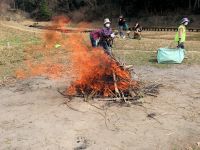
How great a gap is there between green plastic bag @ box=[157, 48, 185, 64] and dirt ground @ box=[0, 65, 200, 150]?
3.32 meters

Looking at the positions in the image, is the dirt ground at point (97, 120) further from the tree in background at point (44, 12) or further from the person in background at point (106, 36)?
the tree in background at point (44, 12)

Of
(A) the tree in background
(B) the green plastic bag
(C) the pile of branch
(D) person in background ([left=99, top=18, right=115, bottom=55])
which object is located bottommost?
(C) the pile of branch

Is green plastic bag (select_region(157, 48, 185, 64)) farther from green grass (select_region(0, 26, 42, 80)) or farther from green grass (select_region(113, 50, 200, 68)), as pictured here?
green grass (select_region(0, 26, 42, 80))

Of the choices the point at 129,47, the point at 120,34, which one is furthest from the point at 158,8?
the point at 129,47

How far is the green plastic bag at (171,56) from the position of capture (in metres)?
Answer: 16.1

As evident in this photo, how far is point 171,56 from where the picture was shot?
16141 mm

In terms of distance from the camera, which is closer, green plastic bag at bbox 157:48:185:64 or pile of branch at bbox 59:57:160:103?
pile of branch at bbox 59:57:160:103

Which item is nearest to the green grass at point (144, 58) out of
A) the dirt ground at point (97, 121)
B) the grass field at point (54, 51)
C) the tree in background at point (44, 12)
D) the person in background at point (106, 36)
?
the grass field at point (54, 51)

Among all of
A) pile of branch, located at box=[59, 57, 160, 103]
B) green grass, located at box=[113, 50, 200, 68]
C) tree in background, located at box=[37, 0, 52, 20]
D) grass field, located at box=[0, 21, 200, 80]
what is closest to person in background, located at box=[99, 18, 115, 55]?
green grass, located at box=[113, 50, 200, 68]

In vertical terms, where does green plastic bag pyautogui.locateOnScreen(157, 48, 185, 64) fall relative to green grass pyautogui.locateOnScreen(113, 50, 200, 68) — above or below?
above

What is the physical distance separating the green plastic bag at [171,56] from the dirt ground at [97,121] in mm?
3322

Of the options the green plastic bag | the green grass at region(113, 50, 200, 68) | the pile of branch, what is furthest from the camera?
the green grass at region(113, 50, 200, 68)

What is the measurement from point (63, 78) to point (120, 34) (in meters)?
13.3

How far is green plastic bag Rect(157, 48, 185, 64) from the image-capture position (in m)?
16.1
